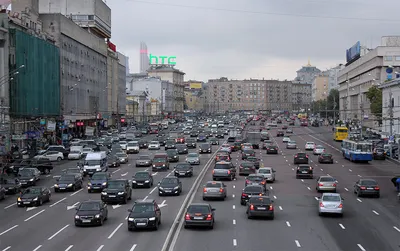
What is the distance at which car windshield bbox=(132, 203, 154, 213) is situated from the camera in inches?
1073

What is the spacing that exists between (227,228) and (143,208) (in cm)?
402

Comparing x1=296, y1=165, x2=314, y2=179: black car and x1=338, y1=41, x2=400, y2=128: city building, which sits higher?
x1=338, y1=41, x2=400, y2=128: city building

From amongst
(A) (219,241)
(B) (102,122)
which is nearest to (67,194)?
(A) (219,241)

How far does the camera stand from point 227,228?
27.9m

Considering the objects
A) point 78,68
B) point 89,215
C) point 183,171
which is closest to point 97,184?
point 183,171

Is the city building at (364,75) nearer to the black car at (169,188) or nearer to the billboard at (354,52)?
the billboard at (354,52)

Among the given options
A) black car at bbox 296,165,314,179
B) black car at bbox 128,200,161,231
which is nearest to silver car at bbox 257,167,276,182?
black car at bbox 296,165,314,179

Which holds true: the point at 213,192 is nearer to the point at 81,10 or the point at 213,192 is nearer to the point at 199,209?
the point at 199,209

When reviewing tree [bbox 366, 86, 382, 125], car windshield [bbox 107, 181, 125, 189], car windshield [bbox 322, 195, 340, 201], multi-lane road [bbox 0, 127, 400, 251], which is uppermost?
tree [bbox 366, 86, 382, 125]

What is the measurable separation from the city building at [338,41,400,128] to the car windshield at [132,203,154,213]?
74.1m

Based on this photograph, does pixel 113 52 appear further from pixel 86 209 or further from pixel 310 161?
pixel 86 209

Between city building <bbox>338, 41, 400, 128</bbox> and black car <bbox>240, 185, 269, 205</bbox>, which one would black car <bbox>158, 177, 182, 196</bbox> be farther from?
city building <bbox>338, 41, 400, 128</bbox>

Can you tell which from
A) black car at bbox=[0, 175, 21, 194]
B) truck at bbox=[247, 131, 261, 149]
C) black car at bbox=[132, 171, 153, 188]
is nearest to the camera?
black car at bbox=[0, 175, 21, 194]

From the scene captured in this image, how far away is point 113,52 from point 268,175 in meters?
115
